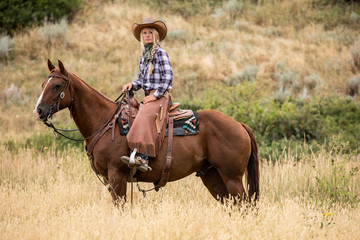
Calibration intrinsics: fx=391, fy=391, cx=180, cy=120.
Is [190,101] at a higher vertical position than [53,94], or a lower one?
lower

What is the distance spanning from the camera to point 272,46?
1880 cm

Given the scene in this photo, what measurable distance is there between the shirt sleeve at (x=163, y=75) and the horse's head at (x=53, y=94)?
1.20 meters

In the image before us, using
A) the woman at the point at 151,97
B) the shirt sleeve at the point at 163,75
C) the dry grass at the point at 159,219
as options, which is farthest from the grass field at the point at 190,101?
the shirt sleeve at the point at 163,75

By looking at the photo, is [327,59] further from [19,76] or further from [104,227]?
[104,227]

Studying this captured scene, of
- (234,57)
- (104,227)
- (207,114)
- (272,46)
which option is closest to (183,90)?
(234,57)

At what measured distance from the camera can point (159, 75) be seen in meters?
5.57

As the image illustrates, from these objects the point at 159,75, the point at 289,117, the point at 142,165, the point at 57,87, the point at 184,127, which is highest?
the point at 159,75

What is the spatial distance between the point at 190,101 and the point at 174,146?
26.2 feet

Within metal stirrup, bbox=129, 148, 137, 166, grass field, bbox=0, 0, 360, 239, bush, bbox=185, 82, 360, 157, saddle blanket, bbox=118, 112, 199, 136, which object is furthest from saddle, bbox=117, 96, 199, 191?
bush, bbox=185, 82, 360, 157

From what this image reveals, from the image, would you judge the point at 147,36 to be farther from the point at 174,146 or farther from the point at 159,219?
the point at 159,219

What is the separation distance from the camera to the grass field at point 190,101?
4703 mm

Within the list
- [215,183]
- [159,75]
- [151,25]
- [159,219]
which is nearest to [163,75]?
[159,75]

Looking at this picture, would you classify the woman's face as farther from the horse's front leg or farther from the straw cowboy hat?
the horse's front leg

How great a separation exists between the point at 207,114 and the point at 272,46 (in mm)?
14236
